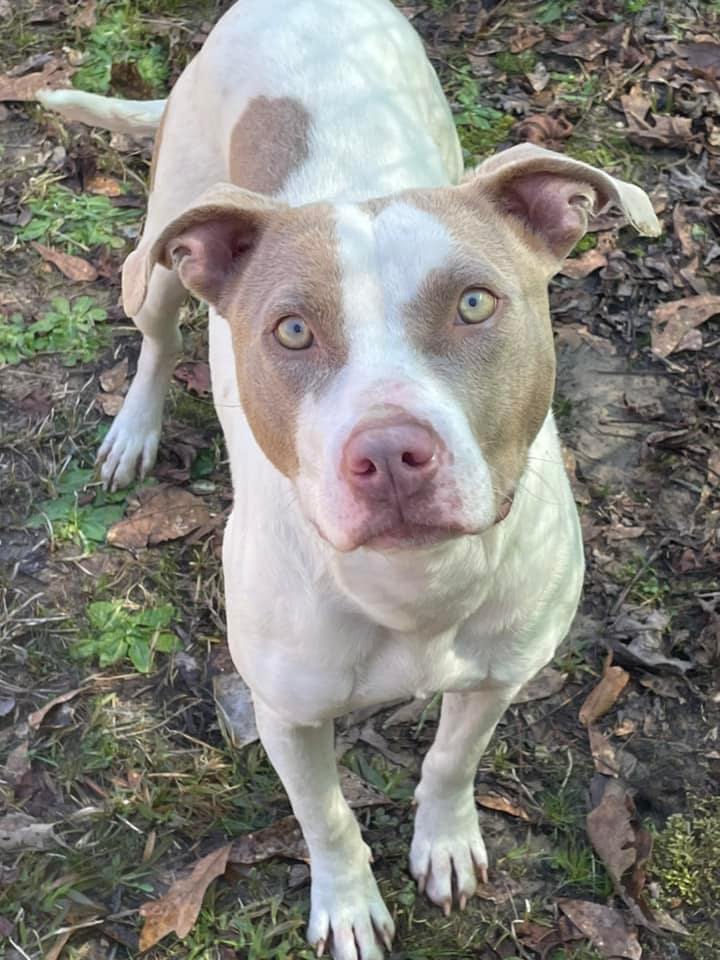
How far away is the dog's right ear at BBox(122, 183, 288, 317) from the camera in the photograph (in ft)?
9.22

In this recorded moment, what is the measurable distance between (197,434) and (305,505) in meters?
2.69

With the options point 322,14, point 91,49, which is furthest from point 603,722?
point 91,49

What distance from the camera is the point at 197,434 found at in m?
5.15

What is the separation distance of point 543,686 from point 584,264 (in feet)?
6.75

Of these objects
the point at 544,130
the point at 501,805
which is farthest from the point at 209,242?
the point at 544,130

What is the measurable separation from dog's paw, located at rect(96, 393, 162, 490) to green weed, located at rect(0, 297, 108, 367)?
52 centimetres

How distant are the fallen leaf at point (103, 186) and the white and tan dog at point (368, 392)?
1.82 meters

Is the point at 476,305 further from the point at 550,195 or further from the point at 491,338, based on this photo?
the point at 550,195

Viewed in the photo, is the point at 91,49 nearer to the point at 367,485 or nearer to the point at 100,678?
the point at 100,678

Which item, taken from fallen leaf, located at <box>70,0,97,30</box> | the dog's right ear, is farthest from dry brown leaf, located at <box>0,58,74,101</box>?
the dog's right ear

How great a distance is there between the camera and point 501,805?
13.5 feet

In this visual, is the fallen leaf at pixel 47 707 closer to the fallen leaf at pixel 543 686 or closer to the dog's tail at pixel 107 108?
the fallen leaf at pixel 543 686

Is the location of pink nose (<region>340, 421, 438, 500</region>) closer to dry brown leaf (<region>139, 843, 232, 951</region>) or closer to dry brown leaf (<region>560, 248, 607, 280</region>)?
dry brown leaf (<region>139, 843, 232, 951</region>)

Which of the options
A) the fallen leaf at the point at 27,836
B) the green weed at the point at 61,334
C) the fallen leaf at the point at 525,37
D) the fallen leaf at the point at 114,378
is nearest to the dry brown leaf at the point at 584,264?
the fallen leaf at the point at 525,37
